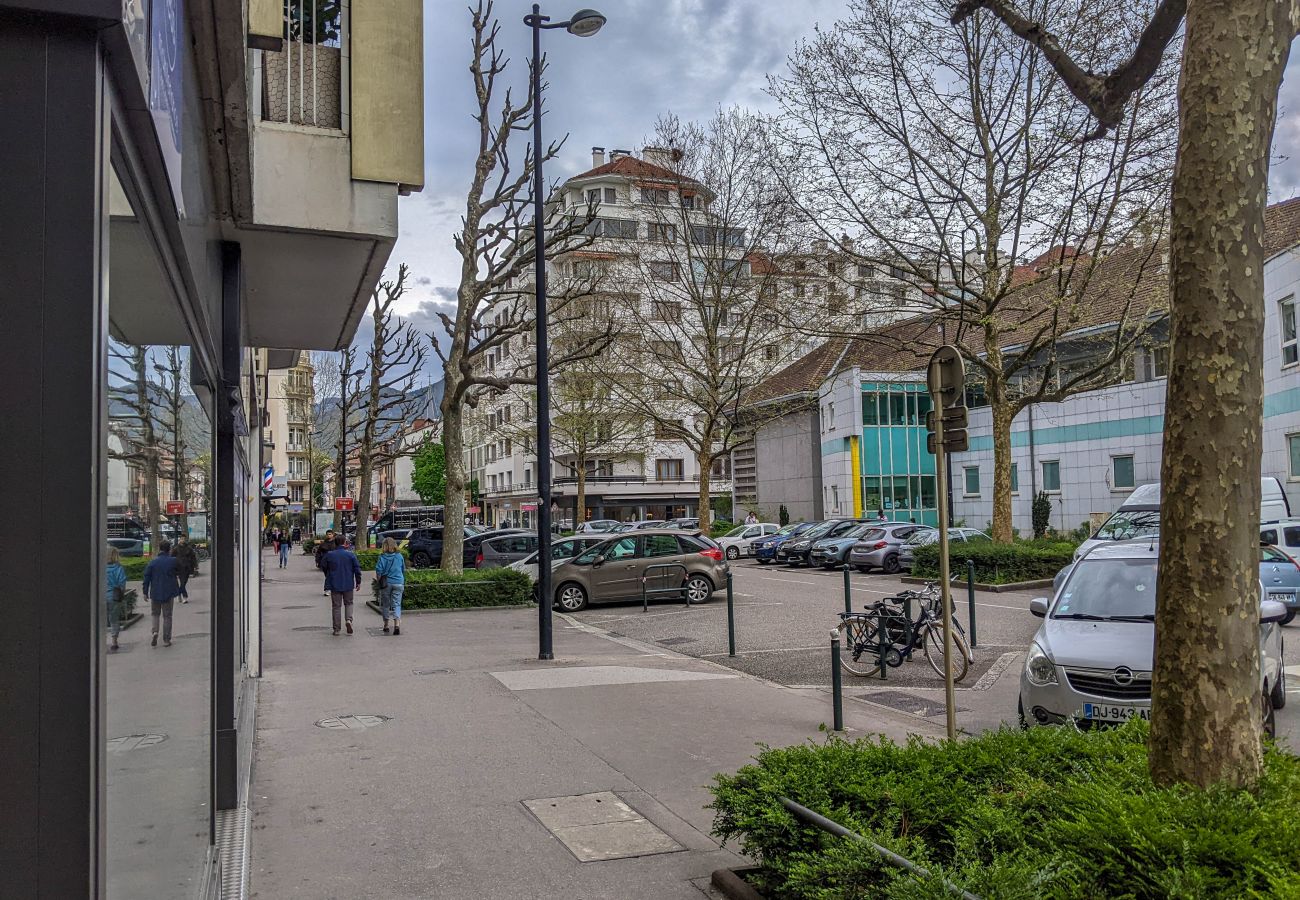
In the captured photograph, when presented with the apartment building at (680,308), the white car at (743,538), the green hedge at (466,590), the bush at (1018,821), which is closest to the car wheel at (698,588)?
the green hedge at (466,590)

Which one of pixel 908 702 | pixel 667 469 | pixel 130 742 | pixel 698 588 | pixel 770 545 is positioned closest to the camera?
pixel 130 742

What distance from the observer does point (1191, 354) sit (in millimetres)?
4785

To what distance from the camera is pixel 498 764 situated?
8141 millimetres

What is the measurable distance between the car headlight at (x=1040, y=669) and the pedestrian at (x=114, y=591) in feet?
26.8

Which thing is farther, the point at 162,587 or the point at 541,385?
the point at 541,385

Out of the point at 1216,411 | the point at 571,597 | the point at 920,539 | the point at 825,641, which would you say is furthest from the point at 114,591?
the point at 920,539

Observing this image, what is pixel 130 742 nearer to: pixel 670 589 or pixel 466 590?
pixel 466 590

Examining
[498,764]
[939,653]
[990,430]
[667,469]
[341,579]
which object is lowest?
[498,764]

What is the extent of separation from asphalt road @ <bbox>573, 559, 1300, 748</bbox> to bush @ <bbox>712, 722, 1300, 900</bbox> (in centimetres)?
76

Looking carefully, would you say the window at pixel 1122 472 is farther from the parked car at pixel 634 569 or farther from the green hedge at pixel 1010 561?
the parked car at pixel 634 569

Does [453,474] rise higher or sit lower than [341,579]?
higher

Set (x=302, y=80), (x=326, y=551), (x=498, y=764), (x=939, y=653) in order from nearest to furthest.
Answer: (x=302, y=80), (x=498, y=764), (x=939, y=653), (x=326, y=551)

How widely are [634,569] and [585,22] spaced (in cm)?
1130

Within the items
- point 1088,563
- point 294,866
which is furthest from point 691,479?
point 294,866
